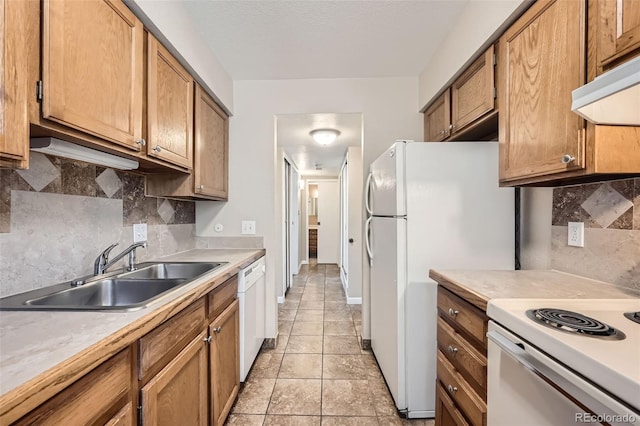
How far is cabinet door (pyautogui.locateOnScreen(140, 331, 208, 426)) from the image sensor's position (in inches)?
35.5

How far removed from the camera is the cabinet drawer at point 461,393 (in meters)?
1.04

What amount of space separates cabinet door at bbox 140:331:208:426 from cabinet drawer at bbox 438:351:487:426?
44.1 inches

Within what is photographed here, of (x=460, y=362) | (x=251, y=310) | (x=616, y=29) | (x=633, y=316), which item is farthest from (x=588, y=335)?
(x=251, y=310)

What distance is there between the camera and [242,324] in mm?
1875

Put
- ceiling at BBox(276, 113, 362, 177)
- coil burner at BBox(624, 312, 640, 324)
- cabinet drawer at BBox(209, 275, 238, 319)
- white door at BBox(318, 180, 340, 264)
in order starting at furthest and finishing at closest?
white door at BBox(318, 180, 340, 264), ceiling at BBox(276, 113, 362, 177), cabinet drawer at BBox(209, 275, 238, 319), coil burner at BBox(624, 312, 640, 324)

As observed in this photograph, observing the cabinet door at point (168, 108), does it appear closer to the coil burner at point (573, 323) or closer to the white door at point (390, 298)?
the white door at point (390, 298)

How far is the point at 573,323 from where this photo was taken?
0.74 meters

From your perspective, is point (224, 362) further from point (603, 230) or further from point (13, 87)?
point (603, 230)

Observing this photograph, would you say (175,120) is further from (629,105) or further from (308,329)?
(308,329)

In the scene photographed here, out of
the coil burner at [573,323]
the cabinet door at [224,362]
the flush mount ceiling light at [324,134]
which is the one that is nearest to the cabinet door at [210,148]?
the cabinet door at [224,362]

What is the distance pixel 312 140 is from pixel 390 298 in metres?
2.41

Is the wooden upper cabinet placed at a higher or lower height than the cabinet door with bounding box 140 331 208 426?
higher

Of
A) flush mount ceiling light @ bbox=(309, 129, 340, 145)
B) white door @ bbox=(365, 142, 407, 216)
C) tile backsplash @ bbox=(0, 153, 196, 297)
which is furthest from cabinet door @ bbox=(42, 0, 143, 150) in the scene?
flush mount ceiling light @ bbox=(309, 129, 340, 145)

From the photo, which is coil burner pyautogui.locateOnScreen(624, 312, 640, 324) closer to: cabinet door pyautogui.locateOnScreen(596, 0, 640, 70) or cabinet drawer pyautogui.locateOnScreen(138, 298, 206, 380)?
cabinet door pyautogui.locateOnScreen(596, 0, 640, 70)
